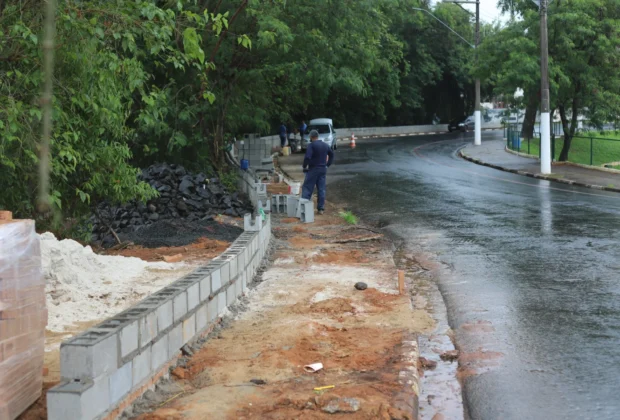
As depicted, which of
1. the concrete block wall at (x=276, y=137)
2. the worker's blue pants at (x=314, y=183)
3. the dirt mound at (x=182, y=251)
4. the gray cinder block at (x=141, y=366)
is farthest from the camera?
the concrete block wall at (x=276, y=137)

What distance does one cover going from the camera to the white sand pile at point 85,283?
708 centimetres

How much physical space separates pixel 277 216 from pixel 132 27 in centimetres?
853

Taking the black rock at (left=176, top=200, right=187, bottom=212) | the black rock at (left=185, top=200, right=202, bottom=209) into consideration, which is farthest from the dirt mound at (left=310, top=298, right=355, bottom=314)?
the black rock at (left=185, top=200, right=202, bottom=209)

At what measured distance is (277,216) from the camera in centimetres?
1645

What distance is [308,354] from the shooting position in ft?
21.4

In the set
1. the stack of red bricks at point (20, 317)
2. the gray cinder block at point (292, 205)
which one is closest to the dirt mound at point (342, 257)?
the gray cinder block at point (292, 205)

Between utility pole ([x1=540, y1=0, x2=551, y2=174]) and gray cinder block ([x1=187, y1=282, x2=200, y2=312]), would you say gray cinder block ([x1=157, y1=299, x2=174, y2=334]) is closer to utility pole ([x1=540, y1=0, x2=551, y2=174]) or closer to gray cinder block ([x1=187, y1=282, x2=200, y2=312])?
gray cinder block ([x1=187, y1=282, x2=200, y2=312])

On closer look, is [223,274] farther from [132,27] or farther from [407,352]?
[132,27]

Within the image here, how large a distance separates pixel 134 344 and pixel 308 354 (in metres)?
1.76

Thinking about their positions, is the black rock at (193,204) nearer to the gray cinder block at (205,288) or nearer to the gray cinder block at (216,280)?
the gray cinder block at (216,280)

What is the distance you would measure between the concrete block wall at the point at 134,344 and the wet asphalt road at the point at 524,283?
7.76ft

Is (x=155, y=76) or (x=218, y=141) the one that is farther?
(x=218, y=141)

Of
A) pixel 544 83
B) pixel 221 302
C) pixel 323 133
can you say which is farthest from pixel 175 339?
pixel 323 133

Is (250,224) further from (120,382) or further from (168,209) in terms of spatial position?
(120,382)
